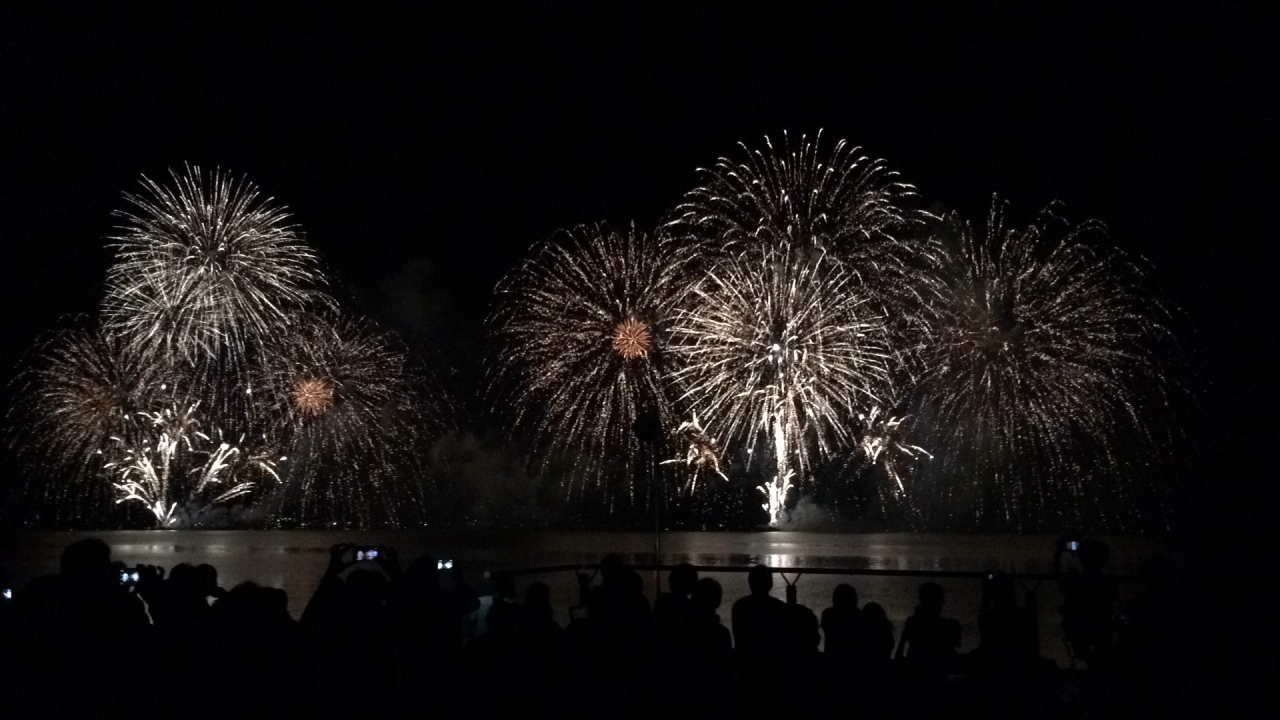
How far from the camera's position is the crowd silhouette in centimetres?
621

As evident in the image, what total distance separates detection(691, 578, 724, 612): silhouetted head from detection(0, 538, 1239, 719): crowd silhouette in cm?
2

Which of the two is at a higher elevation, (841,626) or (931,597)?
(931,597)

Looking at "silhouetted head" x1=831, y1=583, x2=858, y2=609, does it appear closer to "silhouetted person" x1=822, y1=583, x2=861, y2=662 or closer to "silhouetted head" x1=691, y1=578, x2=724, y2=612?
"silhouetted person" x1=822, y1=583, x2=861, y2=662

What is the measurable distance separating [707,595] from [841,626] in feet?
2.79

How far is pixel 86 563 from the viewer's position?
7.09 m

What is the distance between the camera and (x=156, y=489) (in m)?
77.4

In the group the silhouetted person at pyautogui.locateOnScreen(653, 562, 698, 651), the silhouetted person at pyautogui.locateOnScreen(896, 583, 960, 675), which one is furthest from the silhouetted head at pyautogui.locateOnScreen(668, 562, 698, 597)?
the silhouetted person at pyautogui.locateOnScreen(896, 583, 960, 675)

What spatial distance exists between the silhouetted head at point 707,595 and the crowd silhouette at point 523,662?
2 centimetres

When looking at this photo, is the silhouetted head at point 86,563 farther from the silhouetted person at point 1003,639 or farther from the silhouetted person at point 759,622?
the silhouetted person at point 1003,639

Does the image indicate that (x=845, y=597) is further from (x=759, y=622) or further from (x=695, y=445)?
(x=695, y=445)

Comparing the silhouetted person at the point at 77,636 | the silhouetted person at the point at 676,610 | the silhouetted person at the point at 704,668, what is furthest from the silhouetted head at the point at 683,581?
the silhouetted person at the point at 77,636

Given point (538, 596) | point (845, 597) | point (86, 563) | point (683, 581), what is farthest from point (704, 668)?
point (86, 563)

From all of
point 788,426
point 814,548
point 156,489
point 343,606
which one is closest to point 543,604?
point 343,606

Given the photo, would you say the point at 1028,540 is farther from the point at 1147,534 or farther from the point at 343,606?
the point at 343,606
